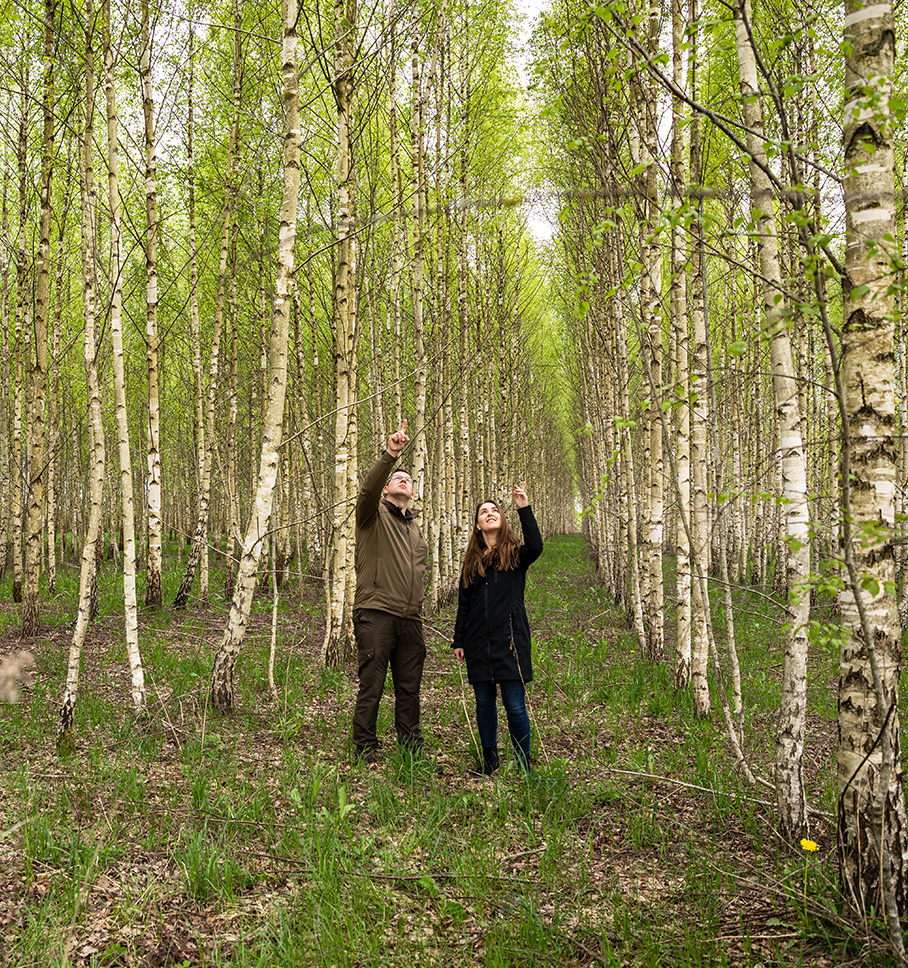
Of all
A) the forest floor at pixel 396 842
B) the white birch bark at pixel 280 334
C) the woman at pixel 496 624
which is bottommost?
the forest floor at pixel 396 842

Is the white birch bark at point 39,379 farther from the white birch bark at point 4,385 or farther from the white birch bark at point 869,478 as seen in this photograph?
the white birch bark at point 869,478

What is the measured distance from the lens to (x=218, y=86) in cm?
1072

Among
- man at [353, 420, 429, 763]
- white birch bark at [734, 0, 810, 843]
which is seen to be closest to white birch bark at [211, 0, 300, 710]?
man at [353, 420, 429, 763]

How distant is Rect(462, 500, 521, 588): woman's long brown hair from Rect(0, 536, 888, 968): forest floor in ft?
4.13

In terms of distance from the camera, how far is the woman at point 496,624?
4055mm

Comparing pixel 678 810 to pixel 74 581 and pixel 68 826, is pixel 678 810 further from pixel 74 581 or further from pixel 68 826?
pixel 74 581

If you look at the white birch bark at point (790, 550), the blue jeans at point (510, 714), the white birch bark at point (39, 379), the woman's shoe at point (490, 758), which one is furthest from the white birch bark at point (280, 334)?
the white birch bark at point (39, 379)

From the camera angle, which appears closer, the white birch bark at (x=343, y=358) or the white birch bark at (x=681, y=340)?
the white birch bark at (x=681, y=340)

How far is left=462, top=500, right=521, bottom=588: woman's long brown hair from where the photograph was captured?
166 inches

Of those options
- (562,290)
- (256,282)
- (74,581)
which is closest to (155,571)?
(74,581)

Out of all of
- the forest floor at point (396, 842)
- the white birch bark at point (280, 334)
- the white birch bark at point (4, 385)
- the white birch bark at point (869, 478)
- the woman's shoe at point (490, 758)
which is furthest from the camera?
the white birch bark at point (4, 385)

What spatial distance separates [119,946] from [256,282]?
40.0 ft

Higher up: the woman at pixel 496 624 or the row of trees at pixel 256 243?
the row of trees at pixel 256 243

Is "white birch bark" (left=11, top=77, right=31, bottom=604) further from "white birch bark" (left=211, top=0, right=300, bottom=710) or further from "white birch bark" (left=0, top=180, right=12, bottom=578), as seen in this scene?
"white birch bark" (left=211, top=0, right=300, bottom=710)
